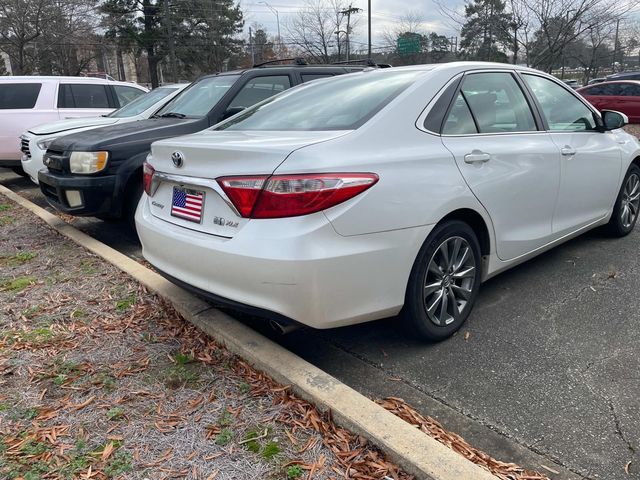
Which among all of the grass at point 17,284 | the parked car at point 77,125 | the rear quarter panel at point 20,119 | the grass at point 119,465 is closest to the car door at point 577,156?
the grass at point 119,465

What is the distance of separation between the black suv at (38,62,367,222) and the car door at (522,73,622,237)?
291 centimetres

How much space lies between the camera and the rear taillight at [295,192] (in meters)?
2.45

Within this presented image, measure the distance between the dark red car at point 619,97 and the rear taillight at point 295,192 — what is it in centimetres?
1626

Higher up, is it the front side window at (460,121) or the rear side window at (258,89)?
the rear side window at (258,89)

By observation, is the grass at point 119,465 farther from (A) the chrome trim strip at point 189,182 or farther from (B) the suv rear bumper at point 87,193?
(B) the suv rear bumper at point 87,193

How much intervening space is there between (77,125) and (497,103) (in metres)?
5.78

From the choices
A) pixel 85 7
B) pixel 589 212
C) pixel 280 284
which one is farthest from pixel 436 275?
pixel 85 7

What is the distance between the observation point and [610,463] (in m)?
2.23

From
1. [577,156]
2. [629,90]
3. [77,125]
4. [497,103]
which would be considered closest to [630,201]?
[577,156]

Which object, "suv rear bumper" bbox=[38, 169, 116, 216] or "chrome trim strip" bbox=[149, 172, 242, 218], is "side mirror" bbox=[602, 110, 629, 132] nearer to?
"chrome trim strip" bbox=[149, 172, 242, 218]

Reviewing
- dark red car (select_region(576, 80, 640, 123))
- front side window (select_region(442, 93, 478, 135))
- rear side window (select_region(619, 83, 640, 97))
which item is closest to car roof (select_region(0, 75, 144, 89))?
front side window (select_region(442, 93, 478, 135))

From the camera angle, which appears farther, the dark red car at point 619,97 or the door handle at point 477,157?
the dark red car at point 619,97

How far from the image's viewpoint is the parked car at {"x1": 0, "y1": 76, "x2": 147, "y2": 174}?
8.98 metres

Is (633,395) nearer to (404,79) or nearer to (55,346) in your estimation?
(404,79)
